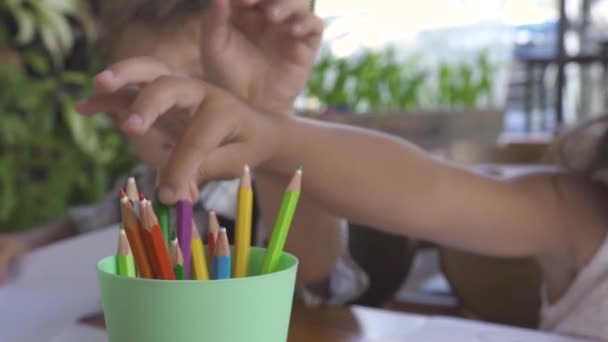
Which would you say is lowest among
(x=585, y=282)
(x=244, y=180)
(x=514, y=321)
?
(x=514, y=321)

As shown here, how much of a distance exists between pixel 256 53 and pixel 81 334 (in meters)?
0.23

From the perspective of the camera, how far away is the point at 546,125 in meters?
3.95

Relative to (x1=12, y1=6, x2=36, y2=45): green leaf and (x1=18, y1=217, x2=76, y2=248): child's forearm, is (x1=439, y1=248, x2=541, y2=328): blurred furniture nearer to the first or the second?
(x1=18, y1=217, x2=76, y2=248): child's forearm

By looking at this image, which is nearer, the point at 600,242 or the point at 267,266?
the point at 267,266

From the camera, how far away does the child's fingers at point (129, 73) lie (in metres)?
0.37

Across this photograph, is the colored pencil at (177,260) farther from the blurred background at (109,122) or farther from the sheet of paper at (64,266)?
the blurred background at (109,122)

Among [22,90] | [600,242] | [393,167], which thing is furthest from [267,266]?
[22,90]

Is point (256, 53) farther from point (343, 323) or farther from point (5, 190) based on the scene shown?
point (5, 190)

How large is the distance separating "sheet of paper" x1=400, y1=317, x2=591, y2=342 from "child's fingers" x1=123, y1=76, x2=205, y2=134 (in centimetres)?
22

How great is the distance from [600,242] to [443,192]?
0.19m

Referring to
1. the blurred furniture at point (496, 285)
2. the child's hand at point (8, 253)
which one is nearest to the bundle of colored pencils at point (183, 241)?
the child's hand at point (8, 253)

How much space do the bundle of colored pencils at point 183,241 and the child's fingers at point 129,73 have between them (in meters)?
0.06

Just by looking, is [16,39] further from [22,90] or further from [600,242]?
[600,242]

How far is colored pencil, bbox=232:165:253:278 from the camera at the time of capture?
1.05 ft
